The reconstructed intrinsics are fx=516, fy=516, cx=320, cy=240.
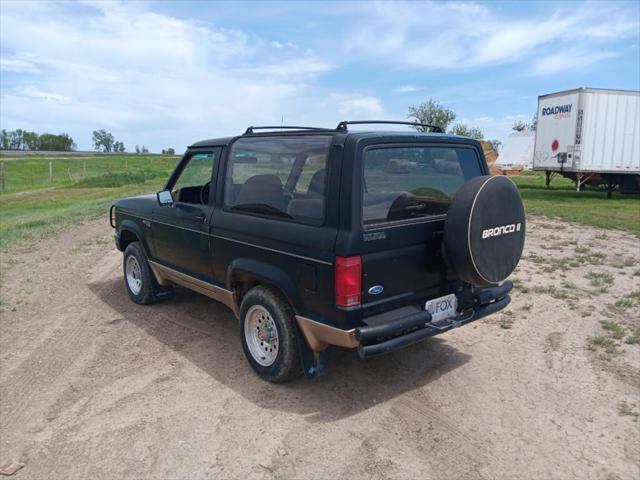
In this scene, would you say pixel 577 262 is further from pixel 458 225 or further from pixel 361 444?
pixel 361 444

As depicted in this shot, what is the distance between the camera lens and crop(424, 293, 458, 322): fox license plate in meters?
3.68

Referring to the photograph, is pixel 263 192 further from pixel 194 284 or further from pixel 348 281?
pixel 194 284

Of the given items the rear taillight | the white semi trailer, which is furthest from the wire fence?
the rear taillight

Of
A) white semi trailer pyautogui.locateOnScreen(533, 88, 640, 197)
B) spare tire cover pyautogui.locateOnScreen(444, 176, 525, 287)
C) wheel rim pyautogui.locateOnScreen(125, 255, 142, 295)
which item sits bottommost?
wheel rim pyautogui.locateOnScreen(125, 255, 142, 295)

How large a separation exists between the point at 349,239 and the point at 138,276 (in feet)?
12.0

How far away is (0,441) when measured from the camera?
344 centimetres

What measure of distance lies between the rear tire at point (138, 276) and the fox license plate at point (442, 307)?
3419 millimetres

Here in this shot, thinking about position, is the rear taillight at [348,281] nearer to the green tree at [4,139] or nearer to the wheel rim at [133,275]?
the wheel rim at [133,275]

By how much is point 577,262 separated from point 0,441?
689cm

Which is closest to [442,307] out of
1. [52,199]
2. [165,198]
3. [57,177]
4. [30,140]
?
[165,198]

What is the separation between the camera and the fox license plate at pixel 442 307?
3.68 m

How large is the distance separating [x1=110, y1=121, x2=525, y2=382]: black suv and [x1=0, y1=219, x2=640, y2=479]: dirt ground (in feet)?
1.64

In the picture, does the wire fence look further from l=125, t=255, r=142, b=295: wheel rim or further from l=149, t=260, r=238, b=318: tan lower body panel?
l=149, t=260, r=238, b=318: tan lower body panel

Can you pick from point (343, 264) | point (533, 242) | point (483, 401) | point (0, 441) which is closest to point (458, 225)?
point (343, 264)
